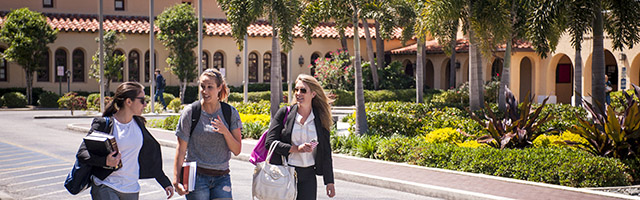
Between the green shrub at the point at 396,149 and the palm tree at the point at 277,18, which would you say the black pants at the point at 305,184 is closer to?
the green shrub at the point at 396,149

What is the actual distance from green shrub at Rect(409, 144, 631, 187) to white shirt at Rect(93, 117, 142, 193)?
23.8 ft

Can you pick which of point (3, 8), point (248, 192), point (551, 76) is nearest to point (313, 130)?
point (248, 192)

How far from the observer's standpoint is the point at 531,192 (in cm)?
1012

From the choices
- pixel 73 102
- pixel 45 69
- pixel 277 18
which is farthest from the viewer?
pixel 45 69

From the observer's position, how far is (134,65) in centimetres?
3972

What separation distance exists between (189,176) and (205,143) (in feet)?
1.10

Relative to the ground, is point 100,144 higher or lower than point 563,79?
lower

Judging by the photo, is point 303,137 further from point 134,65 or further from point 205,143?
point 134,65

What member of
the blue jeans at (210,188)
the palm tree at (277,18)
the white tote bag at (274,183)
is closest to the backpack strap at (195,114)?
the blue jeans at (210,188)

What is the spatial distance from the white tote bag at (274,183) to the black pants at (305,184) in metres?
0.25

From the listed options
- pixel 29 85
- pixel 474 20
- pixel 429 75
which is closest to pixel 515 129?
pixel 474 20

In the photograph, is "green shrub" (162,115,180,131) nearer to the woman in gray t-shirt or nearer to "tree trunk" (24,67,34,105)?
the woman in gray t-shirt

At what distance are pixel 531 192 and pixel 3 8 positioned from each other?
35.3 metres

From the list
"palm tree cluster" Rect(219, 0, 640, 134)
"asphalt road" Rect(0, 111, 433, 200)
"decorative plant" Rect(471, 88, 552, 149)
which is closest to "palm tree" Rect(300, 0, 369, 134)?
"palm tree cluster" Rect(219, 0, 640, 134)
